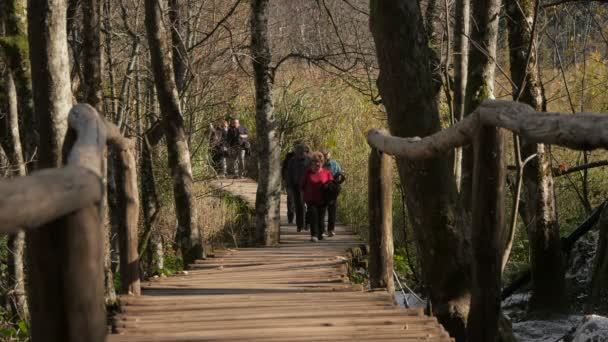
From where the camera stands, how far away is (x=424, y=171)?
7.11 m

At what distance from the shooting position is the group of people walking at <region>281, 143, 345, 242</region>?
12.1 metres

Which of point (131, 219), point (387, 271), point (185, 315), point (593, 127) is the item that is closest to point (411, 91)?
point (387, 271)

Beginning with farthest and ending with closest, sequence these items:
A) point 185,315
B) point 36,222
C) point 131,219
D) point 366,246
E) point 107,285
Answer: point 366,246
point 107,285
point 131,219
point 185,315
point 36,222

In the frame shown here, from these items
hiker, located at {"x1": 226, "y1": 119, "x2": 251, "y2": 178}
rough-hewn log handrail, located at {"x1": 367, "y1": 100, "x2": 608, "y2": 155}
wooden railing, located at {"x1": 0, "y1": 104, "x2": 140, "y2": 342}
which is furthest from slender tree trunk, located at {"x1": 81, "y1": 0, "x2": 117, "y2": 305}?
hiker, located at {"x1": 226, "y1": 119, "x2": 251, "y2": 178}

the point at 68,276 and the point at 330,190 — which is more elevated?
the point at 330,190

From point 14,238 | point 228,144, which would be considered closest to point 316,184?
point 14,238

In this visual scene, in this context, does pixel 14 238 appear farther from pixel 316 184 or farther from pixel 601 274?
pixel 601 274

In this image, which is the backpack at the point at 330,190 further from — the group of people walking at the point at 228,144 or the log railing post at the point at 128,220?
the group of people walking at the point at 228,144

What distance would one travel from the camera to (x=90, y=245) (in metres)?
2.41

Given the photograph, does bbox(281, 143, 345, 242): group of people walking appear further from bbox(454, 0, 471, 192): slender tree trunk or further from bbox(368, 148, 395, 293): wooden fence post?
bbox(368, 148, 395, 293): wooden fence post

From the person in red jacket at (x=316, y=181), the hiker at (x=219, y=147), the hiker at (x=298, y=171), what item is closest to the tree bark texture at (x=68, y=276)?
the person in red jacket at (x=316, y=181)

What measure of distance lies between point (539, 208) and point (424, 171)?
15.3ft

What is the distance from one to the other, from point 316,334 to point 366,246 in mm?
7574

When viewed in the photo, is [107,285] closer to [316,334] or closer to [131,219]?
[131,219]
